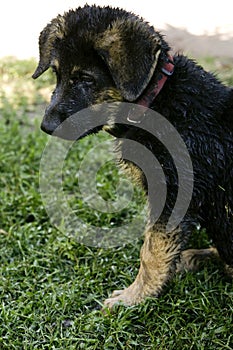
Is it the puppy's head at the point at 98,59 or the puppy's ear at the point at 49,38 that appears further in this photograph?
the puppy's ear at the point at 49,38

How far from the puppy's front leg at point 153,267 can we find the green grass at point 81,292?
80mm

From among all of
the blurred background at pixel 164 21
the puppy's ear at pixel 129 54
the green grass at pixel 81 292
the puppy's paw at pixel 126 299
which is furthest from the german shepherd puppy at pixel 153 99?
the blurred background at pixel 164 21

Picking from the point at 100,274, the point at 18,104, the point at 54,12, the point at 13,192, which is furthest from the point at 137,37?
the point at 54,12

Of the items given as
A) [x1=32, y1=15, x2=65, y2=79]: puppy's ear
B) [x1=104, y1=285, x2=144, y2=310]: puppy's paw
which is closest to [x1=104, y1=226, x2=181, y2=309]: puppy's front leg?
[x1=104, y1=285, x2=144, y2=310]: puppy's paw

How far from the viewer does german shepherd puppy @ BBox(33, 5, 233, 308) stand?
361 centimetres

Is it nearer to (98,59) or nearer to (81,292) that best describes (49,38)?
(98,59)

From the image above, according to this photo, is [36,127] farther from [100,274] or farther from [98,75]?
[98,75]

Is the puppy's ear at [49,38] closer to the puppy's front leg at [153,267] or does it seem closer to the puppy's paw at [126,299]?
the puppy's front leg at [153,267]

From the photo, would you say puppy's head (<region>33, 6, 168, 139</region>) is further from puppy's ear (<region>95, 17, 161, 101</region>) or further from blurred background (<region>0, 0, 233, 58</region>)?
blurred background (<region>0, 0, 233, 58</region>)

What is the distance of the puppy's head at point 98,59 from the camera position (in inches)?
141

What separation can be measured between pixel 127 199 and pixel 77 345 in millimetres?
1819

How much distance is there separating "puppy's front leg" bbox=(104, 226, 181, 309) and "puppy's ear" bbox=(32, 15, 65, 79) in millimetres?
1336

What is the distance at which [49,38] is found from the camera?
Answer: 4.05m

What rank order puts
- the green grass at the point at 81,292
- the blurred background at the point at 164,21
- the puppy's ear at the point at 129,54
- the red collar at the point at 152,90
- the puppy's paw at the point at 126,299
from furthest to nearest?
1. the blurred background at the point at 164,21
2. the puppy's paw at the point at 126,299
3. the green grass at the point at 81,292
4. the red collar at the point at 152,90
5. the puppy's ear at the point at 129,54
